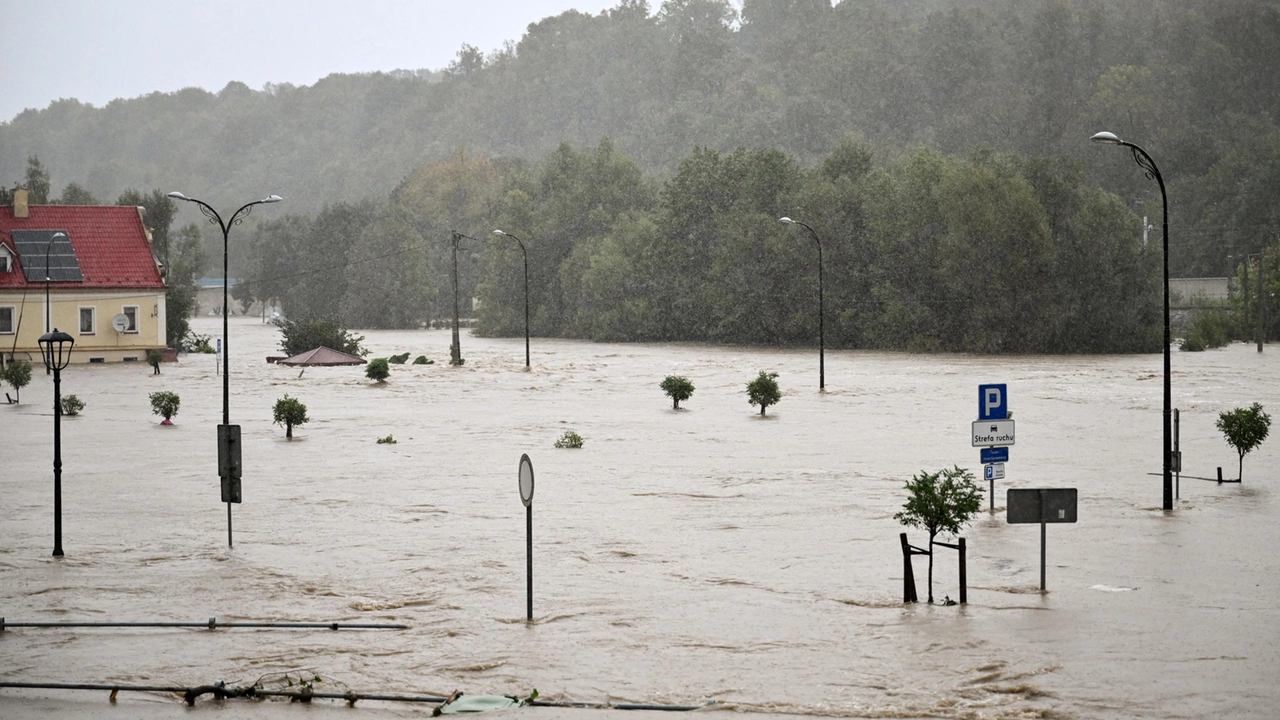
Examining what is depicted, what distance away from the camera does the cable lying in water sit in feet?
38.9

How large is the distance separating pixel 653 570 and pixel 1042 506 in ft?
17.0

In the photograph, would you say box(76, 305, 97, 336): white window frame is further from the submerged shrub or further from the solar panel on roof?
the submerged shrub

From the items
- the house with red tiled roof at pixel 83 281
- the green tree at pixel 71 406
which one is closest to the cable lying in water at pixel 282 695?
the green tree at pixel 71 406

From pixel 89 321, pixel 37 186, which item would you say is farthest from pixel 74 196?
pixel 89 321

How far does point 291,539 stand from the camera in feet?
67.0

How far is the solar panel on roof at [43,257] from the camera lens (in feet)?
227

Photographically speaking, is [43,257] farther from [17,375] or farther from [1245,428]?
[1245,428]

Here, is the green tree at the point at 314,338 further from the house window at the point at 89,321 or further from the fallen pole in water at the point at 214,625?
the fallen pole in water at the point at 214,625

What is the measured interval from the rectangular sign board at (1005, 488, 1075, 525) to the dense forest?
66469 millimetres

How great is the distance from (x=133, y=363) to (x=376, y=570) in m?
60.5

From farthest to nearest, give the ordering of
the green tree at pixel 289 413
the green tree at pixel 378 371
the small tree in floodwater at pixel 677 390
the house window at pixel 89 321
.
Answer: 1. the house window at pixel 89 321
2. the green tree at pixel 378 371
3. the small tree in floodwater at pixel 677 390
4. the green tree at pixel 289 413

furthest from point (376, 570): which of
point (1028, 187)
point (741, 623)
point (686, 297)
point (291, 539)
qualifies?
point (686, 297)

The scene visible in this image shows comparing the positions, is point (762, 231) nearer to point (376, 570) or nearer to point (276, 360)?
point (276, 360)

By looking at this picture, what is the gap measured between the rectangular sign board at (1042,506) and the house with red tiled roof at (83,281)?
6193 centimetres
